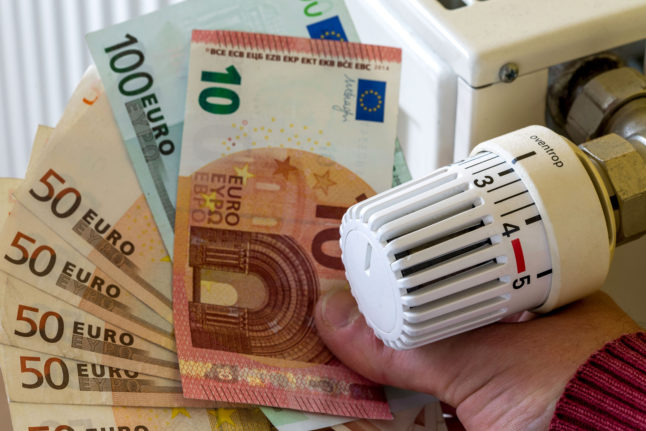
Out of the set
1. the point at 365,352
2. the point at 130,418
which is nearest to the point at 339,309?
the point at 365,352

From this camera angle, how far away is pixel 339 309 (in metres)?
0.49

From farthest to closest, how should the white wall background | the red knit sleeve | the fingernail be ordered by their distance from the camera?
1. the white wall background
2. the fingernail
3. the red knit sleeve

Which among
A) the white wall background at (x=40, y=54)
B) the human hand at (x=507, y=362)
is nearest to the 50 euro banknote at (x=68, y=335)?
the human hand at (x=507, y=362)

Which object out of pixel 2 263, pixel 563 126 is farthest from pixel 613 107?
pixel 2 263

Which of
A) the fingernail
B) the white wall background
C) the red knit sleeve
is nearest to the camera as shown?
the red knit sleeve

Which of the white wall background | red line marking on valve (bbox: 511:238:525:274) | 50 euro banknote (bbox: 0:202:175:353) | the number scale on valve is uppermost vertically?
the number scale on valve

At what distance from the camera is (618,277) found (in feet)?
1.69

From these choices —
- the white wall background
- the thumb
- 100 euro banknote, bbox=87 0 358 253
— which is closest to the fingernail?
the thumb

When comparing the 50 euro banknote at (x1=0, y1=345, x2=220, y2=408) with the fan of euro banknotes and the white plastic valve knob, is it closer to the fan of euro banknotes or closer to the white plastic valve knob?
the fan of euro banknotes

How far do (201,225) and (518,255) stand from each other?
21 cm

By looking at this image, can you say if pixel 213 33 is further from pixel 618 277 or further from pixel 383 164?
pixel 618 277

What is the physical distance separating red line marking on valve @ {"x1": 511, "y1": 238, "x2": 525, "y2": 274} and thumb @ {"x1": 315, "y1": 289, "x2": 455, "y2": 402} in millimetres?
76

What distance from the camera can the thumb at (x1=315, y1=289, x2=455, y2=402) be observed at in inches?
17.7

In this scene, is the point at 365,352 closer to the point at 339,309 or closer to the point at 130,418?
the point at 339,309
